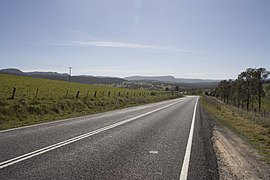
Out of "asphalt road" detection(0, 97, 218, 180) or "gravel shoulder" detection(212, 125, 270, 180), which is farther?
"gravel shoulder" detection(212, 125, 270, 180)

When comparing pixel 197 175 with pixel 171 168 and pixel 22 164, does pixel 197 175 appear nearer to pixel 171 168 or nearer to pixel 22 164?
pixel 171 168

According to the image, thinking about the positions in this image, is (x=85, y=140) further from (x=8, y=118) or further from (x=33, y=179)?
(x=8, y=118)

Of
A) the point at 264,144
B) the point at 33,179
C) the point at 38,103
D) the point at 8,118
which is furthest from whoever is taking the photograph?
the point at 38,103

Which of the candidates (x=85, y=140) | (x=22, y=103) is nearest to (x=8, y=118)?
(x=22, y=103)

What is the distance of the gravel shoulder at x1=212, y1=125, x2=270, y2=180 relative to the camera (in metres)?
6.73

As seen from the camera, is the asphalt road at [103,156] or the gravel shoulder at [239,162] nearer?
the asphalt road at [103,156]

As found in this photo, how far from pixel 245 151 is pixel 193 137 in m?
2.52

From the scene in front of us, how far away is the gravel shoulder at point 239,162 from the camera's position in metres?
6.73

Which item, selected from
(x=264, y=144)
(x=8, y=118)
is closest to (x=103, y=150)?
(x=264, y=144)

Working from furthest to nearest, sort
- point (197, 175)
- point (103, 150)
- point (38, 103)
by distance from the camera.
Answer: point (38, 103) → point (103, 150) → point (197, 175)

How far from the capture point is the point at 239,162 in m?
8.02

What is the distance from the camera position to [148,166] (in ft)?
23.3

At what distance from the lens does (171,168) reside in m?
6.91

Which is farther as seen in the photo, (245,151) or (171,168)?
(245,151)
